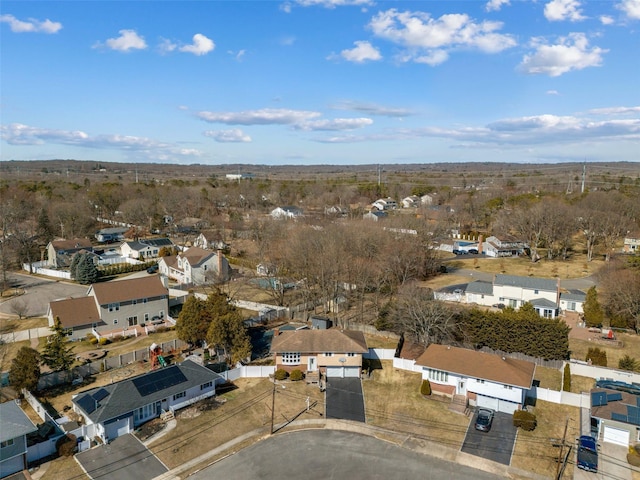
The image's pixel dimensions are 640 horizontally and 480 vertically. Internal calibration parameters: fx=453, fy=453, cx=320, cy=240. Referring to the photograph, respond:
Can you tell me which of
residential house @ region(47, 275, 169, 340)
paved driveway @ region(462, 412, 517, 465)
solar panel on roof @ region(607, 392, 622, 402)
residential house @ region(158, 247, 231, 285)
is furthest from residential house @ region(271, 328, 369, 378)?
residential house @ region(158, 247, 231, 285)

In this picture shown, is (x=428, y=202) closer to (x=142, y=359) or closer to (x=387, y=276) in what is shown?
(x=387, y=276)

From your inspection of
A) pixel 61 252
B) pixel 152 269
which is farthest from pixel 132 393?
pixel 61 252

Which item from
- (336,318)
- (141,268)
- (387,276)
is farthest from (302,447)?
(141,268)

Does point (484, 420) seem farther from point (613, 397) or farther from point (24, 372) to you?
point (24, 372)

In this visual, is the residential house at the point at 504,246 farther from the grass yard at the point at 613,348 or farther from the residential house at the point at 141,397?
the residential house at the point at 141,397

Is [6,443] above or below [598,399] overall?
below

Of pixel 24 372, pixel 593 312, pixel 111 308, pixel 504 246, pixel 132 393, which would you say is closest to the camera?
pixel 132 393

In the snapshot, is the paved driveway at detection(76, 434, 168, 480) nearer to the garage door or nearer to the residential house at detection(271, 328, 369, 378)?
the residential house at detection(271, 328, 369, 378)
